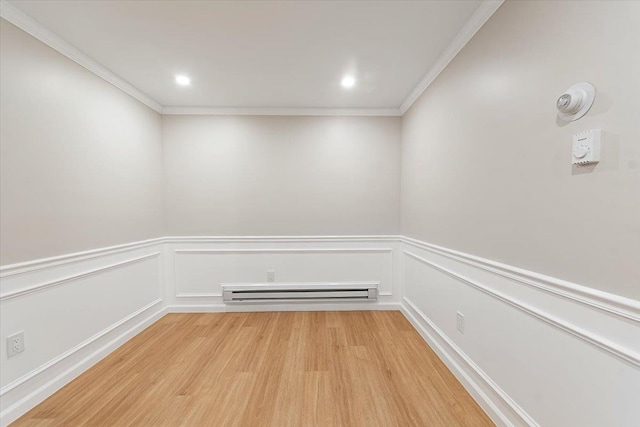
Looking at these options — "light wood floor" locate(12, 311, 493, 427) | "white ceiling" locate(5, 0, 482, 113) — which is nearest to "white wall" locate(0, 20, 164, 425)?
"light wood floor" locate(12, 311, 493, 427)

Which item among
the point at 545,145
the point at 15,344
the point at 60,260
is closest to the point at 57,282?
the point at 60,260

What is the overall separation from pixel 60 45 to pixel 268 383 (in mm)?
2808

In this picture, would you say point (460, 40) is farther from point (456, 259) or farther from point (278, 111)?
point (278, 111)

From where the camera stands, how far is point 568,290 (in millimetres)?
1125

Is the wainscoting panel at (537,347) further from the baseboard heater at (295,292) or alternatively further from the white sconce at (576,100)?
the baseboard heater at (295,292)

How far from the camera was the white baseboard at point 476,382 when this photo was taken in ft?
4.82

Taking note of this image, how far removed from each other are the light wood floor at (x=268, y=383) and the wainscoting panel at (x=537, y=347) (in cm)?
26

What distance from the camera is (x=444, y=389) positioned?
6.18 feet

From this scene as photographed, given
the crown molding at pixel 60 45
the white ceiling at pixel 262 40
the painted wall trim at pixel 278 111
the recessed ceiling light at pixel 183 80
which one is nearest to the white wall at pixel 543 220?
the white ceiling at pixel 262 40

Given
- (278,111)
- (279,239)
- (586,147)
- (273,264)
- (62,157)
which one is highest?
(278,111)

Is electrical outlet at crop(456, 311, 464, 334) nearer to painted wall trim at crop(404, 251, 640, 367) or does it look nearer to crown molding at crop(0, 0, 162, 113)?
painted wall trim at crop(404, 251, 640, 367)

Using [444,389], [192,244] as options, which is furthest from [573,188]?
[192,244]

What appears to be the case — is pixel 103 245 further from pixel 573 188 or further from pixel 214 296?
pixel 573 188

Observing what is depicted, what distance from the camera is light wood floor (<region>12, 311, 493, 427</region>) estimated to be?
5.43ft
